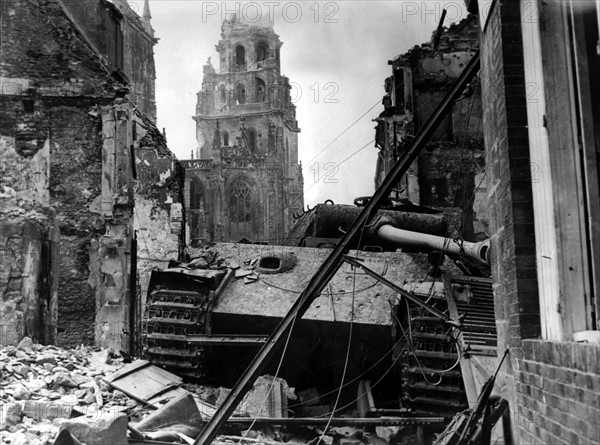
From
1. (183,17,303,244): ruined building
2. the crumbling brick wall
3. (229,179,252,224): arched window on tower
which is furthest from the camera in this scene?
(229,179,252,224): arched window on tower

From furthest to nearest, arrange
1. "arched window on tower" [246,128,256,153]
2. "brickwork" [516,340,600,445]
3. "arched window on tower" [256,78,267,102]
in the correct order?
1. "arched window on tower" [256,78,267,102]
2. "arched window on tower" [246,128,256,153]
3. "brickwork" [516,340,600,445]

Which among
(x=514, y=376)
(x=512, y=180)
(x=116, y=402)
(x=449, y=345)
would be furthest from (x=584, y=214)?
(x=116, y=402)

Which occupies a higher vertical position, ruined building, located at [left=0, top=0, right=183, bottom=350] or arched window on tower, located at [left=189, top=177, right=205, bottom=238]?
arched window on tower, located at [left=189, top=177, right=205, bottom=238]

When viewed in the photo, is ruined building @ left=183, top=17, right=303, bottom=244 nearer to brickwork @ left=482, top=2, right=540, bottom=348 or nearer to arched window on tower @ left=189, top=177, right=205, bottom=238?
arched window on tower @ left=189, top=177, right=205, bottom=238

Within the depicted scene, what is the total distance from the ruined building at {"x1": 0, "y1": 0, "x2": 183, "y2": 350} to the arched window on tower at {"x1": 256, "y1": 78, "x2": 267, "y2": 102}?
203 feet

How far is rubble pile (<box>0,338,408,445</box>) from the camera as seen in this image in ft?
19.5

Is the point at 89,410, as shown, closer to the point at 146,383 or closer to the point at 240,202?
the point at 146,383

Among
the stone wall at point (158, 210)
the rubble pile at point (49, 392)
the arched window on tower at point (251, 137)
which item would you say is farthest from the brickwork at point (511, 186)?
the arched window on tower at point (251, 137)

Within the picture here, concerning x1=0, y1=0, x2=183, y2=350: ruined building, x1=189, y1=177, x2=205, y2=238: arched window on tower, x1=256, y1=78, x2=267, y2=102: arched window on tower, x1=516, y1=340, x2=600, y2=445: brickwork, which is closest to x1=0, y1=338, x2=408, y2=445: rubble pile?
x1=0, y1=0, x2=183, y2=350: ruined building

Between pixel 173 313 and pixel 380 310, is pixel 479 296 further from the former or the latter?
pixel 173 313

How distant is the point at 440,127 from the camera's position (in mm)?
21156

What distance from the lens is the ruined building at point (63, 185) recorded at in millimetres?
11125

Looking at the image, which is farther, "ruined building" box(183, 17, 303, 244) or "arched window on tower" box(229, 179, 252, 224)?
"arched window on tower" box(229, 179, 252, 224)

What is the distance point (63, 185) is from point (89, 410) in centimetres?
529
